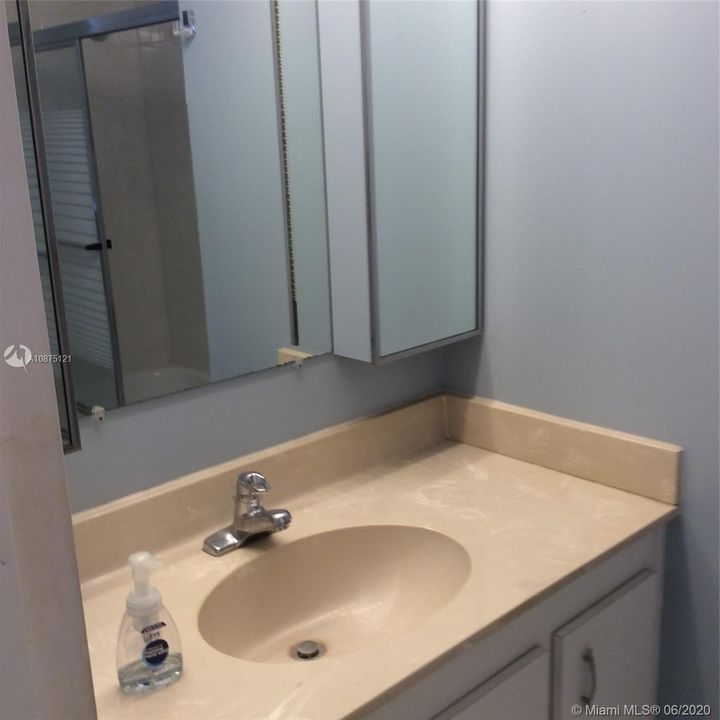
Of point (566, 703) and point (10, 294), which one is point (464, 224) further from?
point (10, 294)

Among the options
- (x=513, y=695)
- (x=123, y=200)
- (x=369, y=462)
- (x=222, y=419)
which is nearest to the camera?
(x=513, y=695)

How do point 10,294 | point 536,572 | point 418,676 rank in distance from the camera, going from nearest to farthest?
point 10,294 → point 418,676 → point 536,572

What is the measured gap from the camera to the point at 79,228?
4.11ft

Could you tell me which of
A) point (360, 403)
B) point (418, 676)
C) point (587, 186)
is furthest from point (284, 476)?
point (587, 186)

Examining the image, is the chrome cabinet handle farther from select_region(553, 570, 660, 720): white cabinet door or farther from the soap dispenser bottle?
the soap dispenser bottle

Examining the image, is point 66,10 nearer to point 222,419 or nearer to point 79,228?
point 79,228

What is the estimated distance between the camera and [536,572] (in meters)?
1.23

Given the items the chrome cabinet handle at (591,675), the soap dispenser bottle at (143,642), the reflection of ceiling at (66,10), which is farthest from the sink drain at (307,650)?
the reflection of ceiling at (66,10)

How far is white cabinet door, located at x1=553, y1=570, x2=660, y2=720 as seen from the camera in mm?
1302

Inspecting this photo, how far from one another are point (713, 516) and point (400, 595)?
549 millimetres

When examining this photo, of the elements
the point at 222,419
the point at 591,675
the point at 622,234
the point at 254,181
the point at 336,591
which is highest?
the point at 254,181

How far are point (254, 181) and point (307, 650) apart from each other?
2.62 feet

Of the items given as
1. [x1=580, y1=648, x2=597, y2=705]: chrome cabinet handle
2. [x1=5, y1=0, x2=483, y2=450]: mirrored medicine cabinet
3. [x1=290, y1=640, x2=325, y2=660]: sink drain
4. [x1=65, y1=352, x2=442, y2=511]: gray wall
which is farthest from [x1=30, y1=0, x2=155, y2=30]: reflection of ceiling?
[x1=580, y1=648, x2=597, y2=705]: chrome cabinet handle

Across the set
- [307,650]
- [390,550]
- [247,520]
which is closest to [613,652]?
[390,550]
